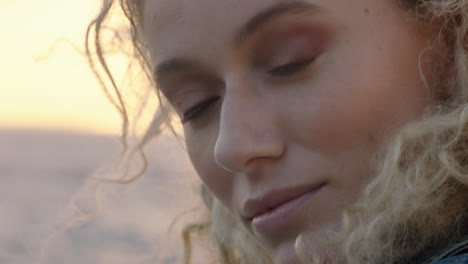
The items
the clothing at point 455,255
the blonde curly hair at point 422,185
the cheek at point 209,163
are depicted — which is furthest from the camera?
the cheek at point 209,163

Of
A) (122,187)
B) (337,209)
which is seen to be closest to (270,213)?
(337,209)

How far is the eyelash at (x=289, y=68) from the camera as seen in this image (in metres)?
1.46

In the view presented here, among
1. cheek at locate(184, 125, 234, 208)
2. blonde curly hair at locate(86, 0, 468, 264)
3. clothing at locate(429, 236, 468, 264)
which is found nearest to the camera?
clothing at locate(429, 236, 468, 264)

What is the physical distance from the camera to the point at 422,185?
1387 millimetres

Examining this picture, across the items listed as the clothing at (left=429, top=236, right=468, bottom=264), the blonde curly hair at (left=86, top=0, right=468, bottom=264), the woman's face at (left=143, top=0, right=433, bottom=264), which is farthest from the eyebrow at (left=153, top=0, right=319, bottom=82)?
the clothing at (left=429, top=236, right=468, bottom=264)

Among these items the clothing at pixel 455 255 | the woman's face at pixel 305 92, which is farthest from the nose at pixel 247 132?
the clothing at pixel 455 255

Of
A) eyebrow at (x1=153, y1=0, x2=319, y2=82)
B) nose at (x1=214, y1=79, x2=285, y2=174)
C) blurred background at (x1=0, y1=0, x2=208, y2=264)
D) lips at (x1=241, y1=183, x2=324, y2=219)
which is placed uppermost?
eyebrow at (x1=153, y1=0, x2=319, y2=82)

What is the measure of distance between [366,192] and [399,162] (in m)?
0.08

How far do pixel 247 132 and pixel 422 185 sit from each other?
1.01ft

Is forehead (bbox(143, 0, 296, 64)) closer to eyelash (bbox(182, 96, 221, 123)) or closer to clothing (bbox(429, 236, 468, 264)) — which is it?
eyelash (bbox(182, 96, 221, 123))

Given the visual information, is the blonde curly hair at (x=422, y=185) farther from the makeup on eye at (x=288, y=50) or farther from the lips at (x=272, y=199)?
the makeup on eye at (x=288, y=50)

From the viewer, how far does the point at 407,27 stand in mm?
1477

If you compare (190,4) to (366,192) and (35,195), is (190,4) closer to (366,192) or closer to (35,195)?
(366,192)

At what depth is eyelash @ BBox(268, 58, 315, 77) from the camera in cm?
146
